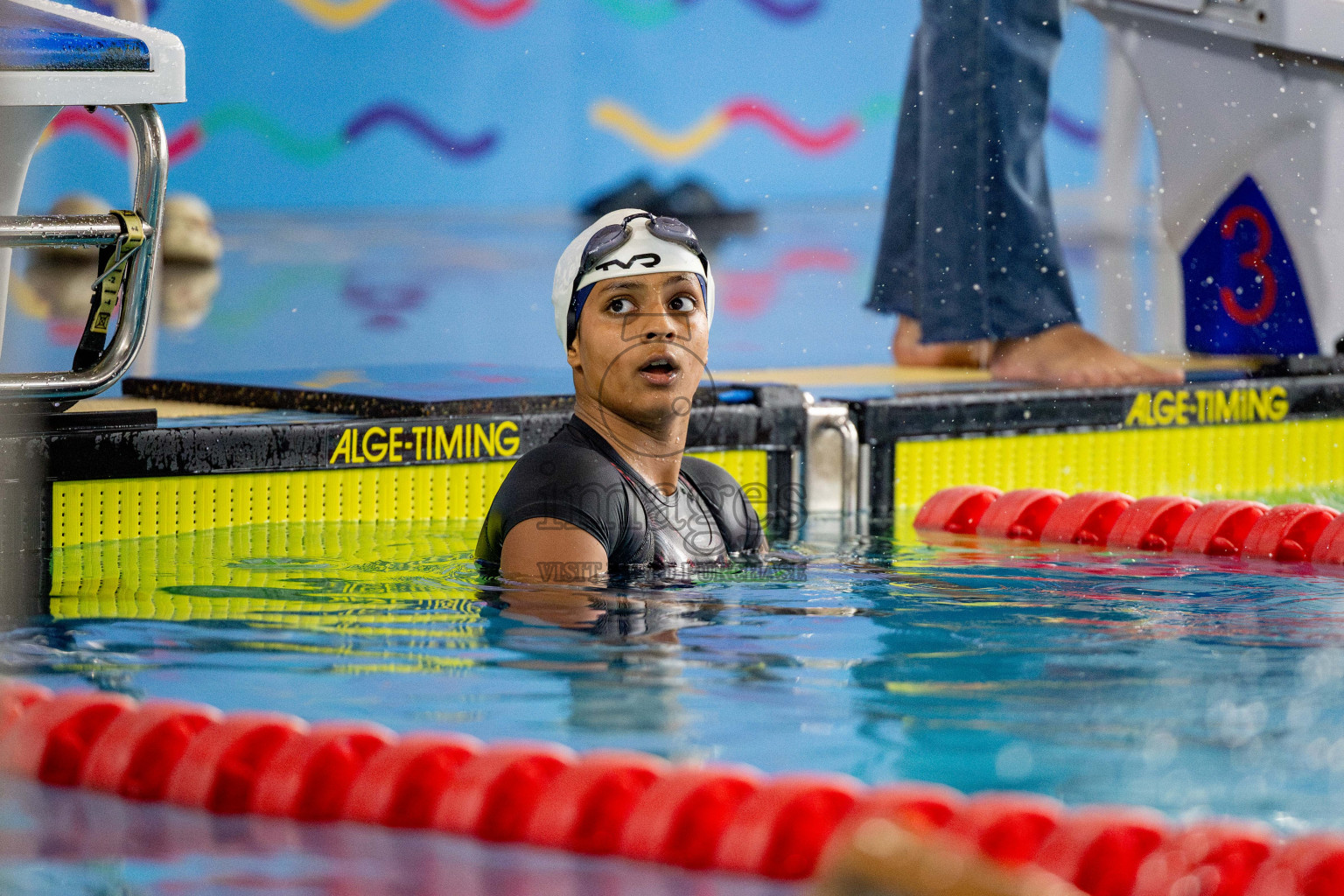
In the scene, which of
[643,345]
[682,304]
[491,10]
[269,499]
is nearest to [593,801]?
[643,345]

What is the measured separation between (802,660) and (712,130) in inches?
616

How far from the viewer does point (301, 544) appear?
14.1 feet

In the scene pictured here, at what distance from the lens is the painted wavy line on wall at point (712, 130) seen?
58.1 ft

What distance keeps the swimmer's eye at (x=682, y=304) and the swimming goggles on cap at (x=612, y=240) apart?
0.36 ft

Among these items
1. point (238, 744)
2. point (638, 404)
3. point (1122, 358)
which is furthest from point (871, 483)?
point (238, 744)

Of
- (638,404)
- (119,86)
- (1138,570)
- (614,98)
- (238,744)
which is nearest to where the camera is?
(238,744)

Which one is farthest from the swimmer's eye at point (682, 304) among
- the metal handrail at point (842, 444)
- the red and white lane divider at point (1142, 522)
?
the metal handrail at point (842, 444)

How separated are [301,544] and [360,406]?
68 centimetres

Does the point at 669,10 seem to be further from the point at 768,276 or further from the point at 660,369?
the point at 660,369

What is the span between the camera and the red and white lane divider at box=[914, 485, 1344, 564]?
444 centimetres

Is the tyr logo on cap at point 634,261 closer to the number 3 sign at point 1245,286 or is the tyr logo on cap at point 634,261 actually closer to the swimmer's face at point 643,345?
the swimmer's face at point 643,345

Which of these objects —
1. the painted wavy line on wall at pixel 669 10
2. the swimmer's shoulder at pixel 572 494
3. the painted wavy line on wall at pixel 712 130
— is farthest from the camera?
the painted wavy line on wall at pixel 712 130

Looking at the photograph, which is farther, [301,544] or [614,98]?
[614,98]

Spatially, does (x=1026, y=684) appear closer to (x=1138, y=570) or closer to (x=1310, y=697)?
(x=1310, y=697)
